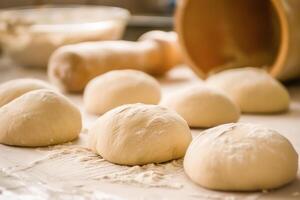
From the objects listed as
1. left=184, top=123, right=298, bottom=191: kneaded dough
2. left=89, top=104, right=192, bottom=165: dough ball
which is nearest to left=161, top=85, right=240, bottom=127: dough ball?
left=89, top=104, right=192, bottom=165: dough ball

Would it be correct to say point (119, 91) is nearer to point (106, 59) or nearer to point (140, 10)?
point (106, 59)

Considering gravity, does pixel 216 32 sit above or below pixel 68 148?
above

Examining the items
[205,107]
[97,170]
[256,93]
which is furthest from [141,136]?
[256,93]

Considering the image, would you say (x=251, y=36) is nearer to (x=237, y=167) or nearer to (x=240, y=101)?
(x=240, y=101)

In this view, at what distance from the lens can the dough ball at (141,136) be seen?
4.07 ft

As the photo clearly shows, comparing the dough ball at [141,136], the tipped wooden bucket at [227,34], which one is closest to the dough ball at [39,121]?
the dough ball at [141,136]

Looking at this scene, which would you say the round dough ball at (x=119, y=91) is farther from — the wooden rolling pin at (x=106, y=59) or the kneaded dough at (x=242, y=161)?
the kneaded dough at (x=242, y=161)

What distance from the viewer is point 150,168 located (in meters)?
1.23

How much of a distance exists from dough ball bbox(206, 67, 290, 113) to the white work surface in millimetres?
324

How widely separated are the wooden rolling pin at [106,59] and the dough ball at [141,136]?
77 cm

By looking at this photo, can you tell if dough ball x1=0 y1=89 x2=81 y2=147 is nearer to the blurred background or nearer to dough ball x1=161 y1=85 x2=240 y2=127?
dough ball x1=161 y1=85 x2=240 y2=127

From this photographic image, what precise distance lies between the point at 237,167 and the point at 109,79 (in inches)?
30.9

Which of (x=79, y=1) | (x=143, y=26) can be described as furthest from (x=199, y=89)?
(x=79, y=1)

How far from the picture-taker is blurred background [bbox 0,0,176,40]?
316 cm
